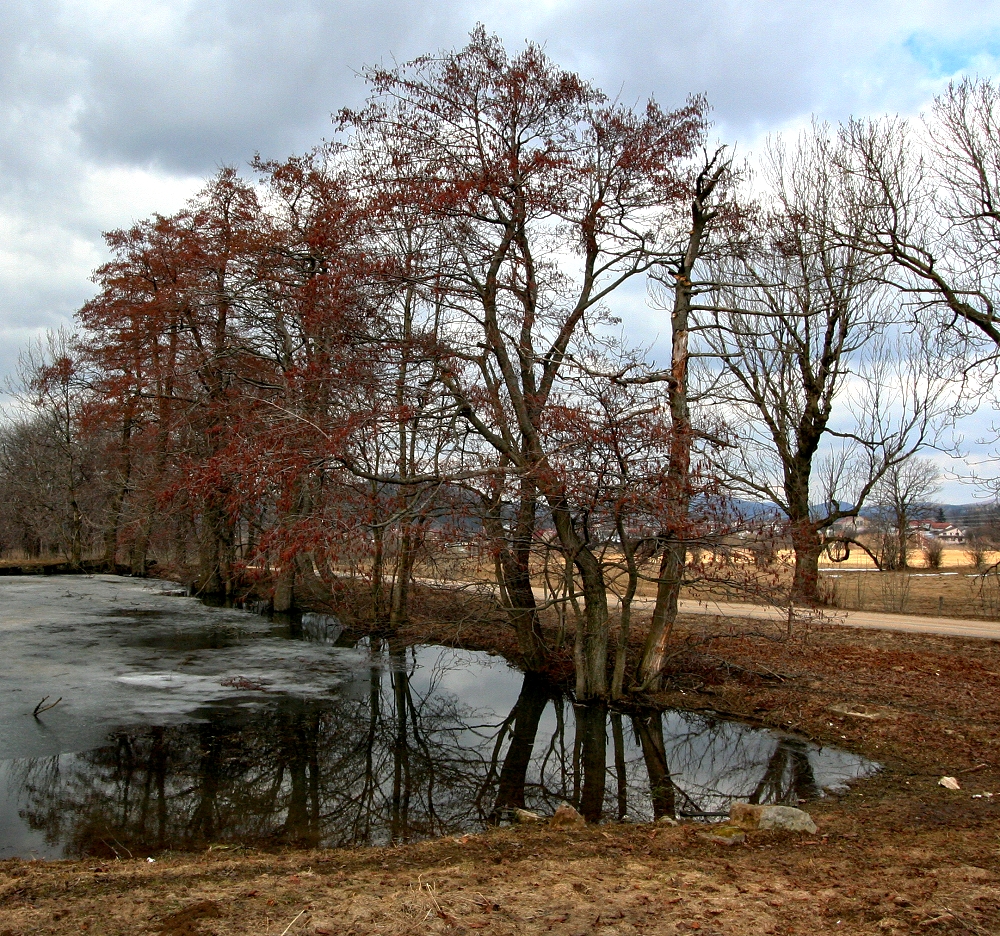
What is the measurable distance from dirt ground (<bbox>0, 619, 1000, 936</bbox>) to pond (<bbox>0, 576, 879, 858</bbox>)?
1213 mm

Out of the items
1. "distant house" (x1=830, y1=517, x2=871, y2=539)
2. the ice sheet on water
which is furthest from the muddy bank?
"distant house" (x1=830, y1=517, x2=871, y2=539)

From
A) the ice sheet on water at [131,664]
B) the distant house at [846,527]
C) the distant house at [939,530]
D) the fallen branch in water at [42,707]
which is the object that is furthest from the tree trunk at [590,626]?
the distant house at [939,530]

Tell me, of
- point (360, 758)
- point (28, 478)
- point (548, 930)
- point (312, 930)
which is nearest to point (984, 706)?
point (360, 758)

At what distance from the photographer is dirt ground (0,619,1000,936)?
4.49 m

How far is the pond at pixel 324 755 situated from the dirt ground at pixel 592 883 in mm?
1213

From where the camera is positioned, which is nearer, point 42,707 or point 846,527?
point 42,707

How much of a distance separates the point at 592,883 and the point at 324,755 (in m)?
5.80

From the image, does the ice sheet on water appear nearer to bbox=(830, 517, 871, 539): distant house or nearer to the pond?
the pond

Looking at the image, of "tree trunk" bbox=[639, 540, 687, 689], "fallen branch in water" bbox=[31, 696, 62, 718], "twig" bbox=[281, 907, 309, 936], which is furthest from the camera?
"tree trunk" bbox=[639, 540, 687, 689]

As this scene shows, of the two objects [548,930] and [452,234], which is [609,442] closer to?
[452,234]

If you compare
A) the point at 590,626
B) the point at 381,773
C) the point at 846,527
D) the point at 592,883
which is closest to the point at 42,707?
the point at 381,773

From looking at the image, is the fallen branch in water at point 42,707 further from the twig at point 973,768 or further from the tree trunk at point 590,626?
the twig at point 973,768

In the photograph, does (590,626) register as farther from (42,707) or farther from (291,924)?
(291,924)

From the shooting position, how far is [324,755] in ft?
33.6
